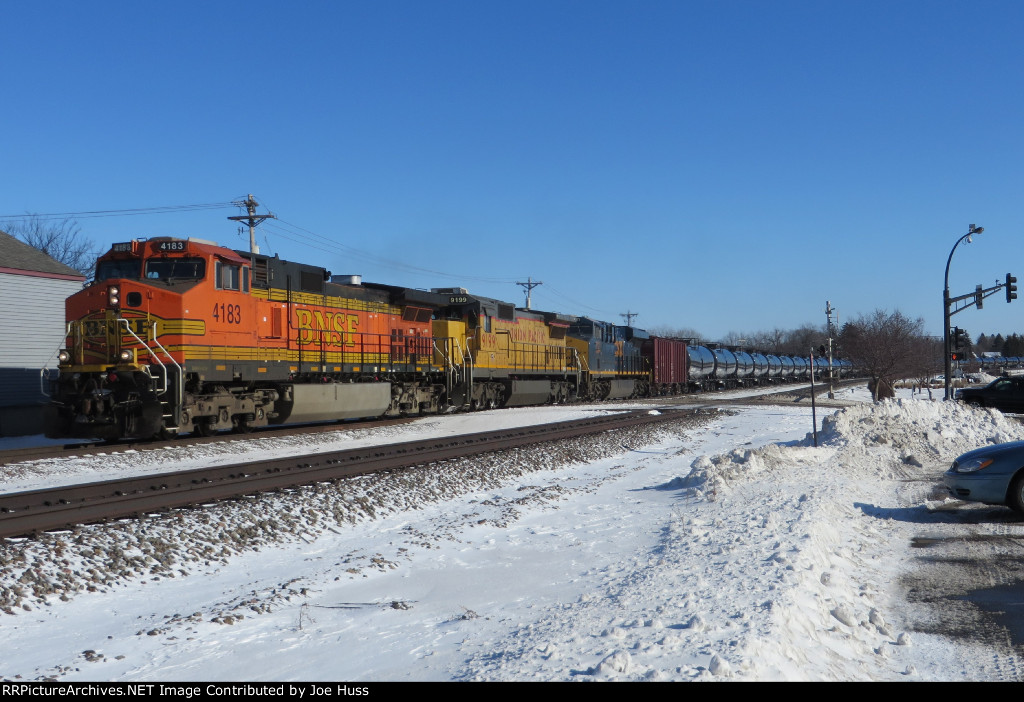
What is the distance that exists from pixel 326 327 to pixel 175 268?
5.11 meters

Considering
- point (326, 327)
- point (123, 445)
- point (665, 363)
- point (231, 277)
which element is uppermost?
point (231, 277)

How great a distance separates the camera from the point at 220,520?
827 centimetres

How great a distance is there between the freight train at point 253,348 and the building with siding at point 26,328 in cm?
620

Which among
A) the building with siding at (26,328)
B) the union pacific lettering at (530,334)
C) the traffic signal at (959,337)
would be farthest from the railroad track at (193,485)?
the traffic signal at (959,337)

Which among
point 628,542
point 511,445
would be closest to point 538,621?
point 628,542

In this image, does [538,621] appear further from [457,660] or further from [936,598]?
[936,598]

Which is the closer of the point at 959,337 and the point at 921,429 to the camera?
the point at 921,429

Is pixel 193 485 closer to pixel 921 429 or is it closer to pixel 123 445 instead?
pixel 123 445

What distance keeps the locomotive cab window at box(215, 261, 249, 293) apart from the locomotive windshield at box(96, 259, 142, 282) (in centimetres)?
150

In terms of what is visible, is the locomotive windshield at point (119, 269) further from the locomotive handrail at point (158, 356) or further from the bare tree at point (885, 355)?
the bare tree at point (885, 355)

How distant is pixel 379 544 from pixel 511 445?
815cm

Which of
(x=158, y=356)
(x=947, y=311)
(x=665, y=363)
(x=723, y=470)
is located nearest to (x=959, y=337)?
(x=947, y=311)

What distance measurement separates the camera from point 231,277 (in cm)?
1648
